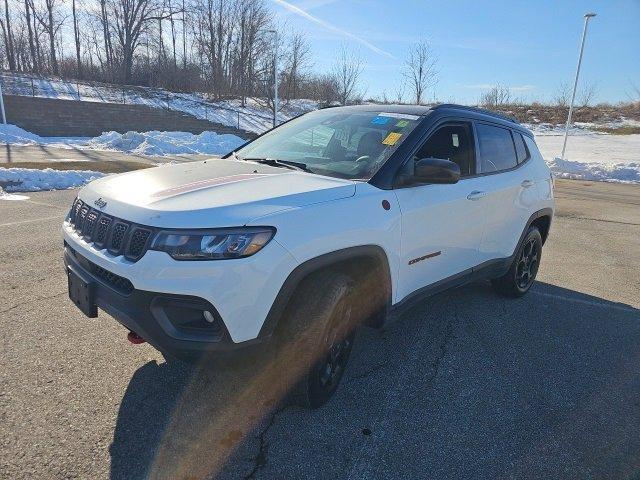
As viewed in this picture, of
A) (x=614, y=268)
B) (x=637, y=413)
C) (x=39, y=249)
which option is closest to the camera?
(x=637, y=413)

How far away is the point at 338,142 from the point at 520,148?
2130mm

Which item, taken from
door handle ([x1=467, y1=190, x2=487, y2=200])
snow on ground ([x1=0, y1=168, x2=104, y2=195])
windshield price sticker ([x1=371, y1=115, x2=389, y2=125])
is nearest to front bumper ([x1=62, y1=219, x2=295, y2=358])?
windshield price sticker ([x1=371, y1=115, x2=389, y2=125])

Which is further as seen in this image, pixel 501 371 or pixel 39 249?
pixel 39 249

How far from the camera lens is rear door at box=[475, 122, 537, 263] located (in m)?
3.84

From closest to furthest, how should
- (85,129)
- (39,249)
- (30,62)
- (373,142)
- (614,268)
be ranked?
(373,142)
(39,249)
(614,268)
(85,129)
(30,62)

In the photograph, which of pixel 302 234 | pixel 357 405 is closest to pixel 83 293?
pixel 302 234

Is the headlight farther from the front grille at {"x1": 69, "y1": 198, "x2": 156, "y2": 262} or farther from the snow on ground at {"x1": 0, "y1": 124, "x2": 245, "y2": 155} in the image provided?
the snow on ground at {"x1": 0, "y1": 124, "x2": 245, "y2": 155}

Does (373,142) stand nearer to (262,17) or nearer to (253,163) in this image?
(253,163)

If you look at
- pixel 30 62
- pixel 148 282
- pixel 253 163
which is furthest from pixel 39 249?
pixel 30 62

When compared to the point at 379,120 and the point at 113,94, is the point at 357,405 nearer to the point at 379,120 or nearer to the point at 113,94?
the point at 379,120

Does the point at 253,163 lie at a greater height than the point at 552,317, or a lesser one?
greater

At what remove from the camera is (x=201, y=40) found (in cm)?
4503

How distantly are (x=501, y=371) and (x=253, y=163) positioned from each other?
2327 mm

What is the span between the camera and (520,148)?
453 cm
